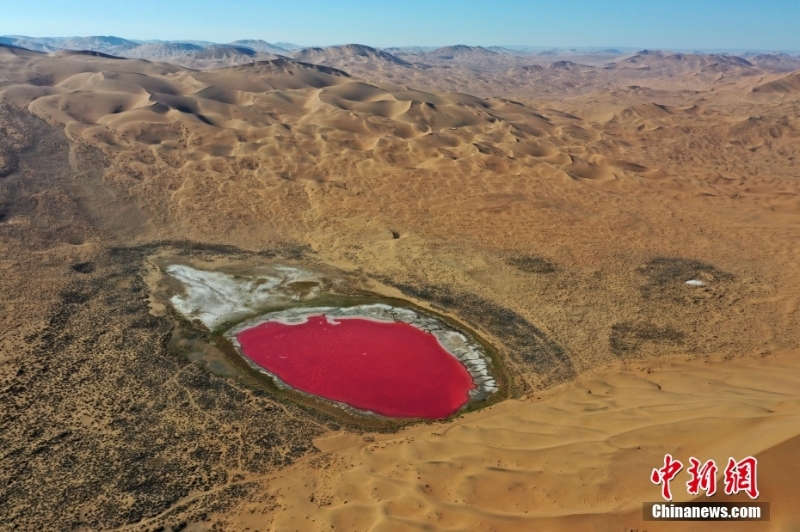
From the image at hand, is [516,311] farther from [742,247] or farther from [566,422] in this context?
[742,247]

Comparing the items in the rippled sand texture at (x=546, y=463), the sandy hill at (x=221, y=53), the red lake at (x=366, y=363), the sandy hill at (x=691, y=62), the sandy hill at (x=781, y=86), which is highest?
the sandy hill at (x=221, y=53)

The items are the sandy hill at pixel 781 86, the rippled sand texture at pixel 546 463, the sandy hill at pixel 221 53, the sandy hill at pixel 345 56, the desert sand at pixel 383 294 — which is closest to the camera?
the rippled sand texture at pixel 546 463

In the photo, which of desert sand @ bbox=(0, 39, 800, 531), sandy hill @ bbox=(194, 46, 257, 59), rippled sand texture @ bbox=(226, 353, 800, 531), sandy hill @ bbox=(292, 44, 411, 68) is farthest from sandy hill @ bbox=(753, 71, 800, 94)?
sandy hill @ bbox=(194, 46, 257, 59)

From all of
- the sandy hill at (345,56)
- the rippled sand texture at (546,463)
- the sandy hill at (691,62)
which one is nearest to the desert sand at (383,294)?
the rippled sand texture at (546,463)

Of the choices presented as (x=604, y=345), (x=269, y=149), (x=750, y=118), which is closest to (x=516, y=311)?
(x=604, y=345)

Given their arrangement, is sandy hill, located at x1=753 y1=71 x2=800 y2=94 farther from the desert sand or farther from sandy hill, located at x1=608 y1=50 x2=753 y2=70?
sandy hill, located at x1=608 y1=50 x2=753 y2=70

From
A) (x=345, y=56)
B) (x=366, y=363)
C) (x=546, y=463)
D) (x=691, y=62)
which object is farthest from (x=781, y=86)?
(x=345, y=56)

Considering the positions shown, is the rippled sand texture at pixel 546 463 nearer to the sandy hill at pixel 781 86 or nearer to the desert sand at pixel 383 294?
the desert sand at pixel 383 294
